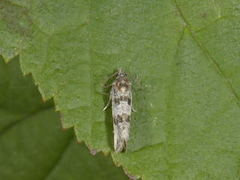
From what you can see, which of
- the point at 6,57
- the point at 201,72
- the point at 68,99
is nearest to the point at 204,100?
the point at 201,72

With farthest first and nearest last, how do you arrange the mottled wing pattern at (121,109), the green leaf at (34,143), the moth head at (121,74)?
the green leaf at (34,143)
the moth head at (121,74)
the mottled wing pattern at (121,109)

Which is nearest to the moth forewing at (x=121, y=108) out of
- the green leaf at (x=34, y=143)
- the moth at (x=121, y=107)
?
the moth at (x=121, y=107)

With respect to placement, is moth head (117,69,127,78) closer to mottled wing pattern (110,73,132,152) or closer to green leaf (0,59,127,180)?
mottled wing pattern (110,73,132,152)

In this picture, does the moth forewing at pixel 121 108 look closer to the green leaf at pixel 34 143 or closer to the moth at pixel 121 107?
the moth at pixel 121 107

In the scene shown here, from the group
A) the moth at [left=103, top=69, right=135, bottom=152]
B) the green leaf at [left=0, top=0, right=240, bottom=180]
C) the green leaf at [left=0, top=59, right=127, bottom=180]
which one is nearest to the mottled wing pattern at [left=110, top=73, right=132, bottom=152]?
the moth at [left=103, top=69, right=135, bottom=152]

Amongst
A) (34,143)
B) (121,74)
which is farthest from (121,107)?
(34,143)

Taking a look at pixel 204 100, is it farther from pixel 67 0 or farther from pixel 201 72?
pixel 67 0
